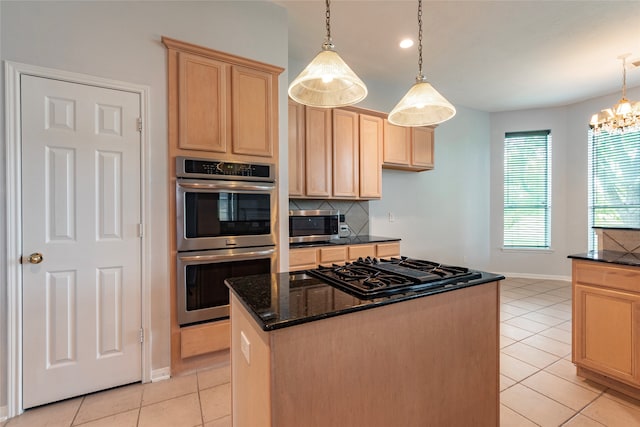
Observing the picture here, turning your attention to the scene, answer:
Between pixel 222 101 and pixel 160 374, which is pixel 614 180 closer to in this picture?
pixel 222 101

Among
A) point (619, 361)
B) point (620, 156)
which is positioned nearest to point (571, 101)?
point (620, 156)

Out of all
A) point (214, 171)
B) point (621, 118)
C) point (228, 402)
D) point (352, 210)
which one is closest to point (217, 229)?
point (214, 171)

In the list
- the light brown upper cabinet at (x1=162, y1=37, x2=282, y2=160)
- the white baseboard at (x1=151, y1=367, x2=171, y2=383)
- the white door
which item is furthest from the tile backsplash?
the white baseboard at (x1=151, y1=367, x2=171, y2=383)

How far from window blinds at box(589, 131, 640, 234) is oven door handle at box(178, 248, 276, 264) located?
5.37 m

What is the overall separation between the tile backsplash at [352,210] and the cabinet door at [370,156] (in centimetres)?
34

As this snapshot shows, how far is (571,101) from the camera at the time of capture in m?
4.95

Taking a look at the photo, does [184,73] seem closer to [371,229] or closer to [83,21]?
[83,21]

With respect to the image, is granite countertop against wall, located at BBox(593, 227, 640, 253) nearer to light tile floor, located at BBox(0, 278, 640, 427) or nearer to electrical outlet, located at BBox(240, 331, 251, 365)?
light tile floor, located at BBox(0, 278, 640, 427)

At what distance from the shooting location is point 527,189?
5.37 meters

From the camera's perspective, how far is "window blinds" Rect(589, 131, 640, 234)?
4.34 meters

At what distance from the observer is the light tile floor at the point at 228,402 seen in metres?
1.78

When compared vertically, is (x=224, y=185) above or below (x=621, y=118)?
below

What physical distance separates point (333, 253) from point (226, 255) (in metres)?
1.22

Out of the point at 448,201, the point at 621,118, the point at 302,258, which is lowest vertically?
the point at 302,258
